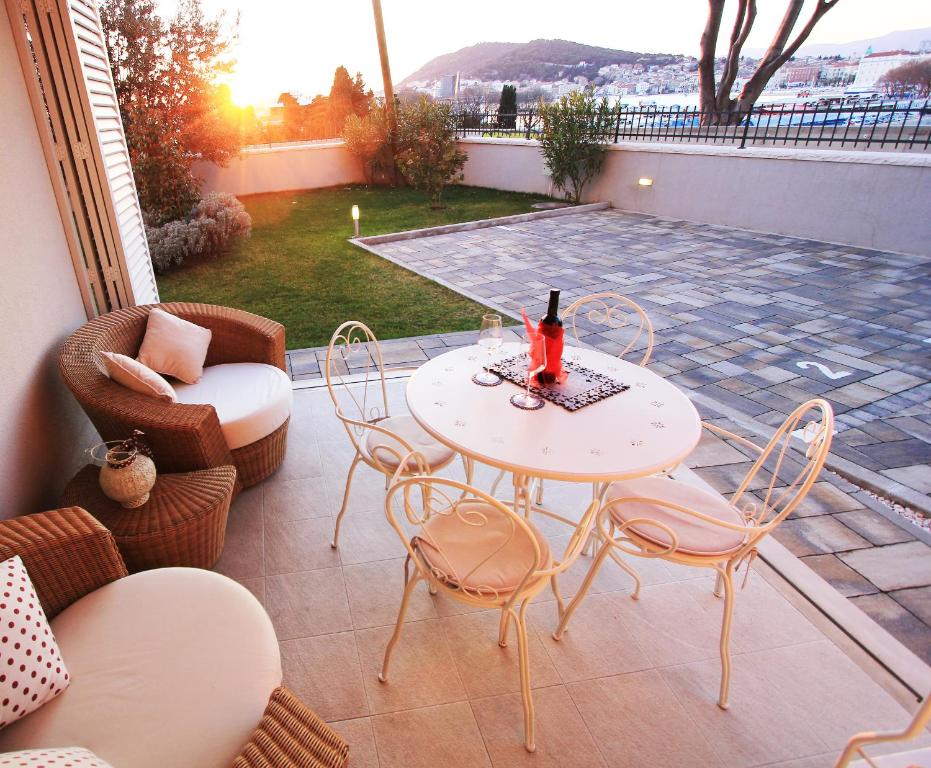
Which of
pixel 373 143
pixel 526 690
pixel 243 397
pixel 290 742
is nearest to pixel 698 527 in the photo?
pixel 526 690

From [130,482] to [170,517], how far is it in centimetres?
20

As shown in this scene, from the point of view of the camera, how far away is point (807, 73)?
554 inches

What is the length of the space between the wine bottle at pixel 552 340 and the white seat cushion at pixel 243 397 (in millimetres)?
1413

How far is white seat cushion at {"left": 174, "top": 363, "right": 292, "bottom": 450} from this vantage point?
263cm

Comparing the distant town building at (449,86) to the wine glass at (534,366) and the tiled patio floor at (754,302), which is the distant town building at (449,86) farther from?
the wine glass at (534,366)

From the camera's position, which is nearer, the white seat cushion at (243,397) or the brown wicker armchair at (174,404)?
the brown wicker armchair at (174,404)

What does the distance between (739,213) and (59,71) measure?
325 inches

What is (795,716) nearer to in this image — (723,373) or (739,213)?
(723,373)

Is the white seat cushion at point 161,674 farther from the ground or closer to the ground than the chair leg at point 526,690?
farther from the ground

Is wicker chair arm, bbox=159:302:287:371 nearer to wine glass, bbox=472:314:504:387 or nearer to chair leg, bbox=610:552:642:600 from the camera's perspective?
wine glass, bbox=472:314:504:387

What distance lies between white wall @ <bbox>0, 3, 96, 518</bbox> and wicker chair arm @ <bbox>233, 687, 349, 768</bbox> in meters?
1.47

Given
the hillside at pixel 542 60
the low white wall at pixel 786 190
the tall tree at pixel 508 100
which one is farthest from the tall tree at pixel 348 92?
the low white wall at pixel 786 190

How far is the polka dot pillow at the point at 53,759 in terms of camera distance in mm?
1043

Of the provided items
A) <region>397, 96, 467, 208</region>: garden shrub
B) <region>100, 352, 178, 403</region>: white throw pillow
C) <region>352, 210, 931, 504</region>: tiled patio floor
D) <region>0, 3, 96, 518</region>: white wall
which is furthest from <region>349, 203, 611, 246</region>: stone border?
<region>100, 352, 178, 403</region>: white throw pillow
